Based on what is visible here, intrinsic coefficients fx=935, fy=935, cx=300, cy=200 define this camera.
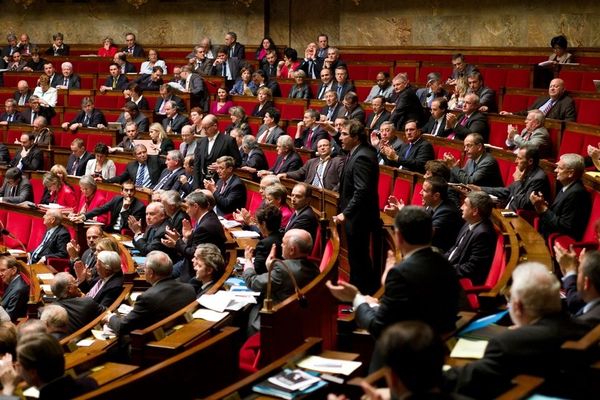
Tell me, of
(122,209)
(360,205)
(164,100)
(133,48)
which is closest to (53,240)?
(122,209)

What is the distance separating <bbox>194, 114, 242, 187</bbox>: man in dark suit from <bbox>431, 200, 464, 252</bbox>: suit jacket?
2.38 meters

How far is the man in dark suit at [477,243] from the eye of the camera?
11.8ft

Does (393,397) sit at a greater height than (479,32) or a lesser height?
lesser

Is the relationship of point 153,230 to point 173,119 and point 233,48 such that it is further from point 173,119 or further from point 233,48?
point 233,48

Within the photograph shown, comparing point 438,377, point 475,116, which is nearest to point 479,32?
point 475,116

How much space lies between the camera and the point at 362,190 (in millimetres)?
4035

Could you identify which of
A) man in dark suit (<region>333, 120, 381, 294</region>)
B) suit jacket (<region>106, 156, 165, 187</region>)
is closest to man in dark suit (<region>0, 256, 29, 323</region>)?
man in dark suit (<region>333, 120, 381, 294</region>)

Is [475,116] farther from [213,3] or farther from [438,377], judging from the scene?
[213,3]

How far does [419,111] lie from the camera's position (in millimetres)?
6605

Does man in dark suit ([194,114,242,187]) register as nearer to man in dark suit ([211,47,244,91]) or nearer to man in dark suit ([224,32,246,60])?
man in dark suit ([211,47,244,91])

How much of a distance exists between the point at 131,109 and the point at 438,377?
6398mm

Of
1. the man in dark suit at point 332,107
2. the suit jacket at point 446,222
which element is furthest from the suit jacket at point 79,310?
the man in dark suit at point 332,107

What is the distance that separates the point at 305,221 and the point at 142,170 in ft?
8.53

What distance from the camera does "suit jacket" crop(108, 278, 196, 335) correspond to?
3473mm
